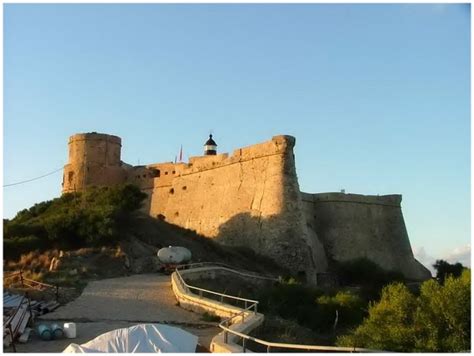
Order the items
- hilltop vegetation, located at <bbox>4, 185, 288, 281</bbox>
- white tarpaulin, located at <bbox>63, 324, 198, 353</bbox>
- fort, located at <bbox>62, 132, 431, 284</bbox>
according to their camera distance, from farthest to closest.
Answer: fort, located at <bbox>62, 132, 431, 284</bbox> < hilltop vegetation, located at <bbox>4, 185, 288, 281</bbox> < white tarpaulin, located at <bbox>63, 324, 198, 353</bbox>

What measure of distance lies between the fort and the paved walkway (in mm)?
8708

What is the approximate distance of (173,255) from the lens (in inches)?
774

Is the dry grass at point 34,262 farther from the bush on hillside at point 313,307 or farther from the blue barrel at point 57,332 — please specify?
the blue barrel at point 57,332

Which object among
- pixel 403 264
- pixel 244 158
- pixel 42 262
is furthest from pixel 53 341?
pixel 403 264

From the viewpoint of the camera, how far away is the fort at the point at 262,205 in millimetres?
24969

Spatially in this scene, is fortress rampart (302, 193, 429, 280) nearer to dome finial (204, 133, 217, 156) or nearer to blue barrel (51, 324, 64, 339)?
dome finial (204, 133, 217, 156)

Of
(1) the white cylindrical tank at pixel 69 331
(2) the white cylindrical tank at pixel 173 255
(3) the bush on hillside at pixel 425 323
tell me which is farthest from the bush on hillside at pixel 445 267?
(1) the white cylindrical tank at pixel 69 331

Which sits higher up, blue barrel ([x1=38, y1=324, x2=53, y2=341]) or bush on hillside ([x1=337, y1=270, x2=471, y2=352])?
bush on hillside ([x1=337, y1=270, x2=471, y2=352])

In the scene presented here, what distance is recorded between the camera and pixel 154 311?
42.0 ft

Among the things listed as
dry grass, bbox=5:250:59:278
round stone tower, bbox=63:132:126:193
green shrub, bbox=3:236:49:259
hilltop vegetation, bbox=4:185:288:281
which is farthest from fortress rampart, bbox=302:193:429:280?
dry grass, bbox=5:250:59:278

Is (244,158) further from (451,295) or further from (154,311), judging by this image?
(451,295)

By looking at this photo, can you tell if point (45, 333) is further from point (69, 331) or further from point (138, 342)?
point (138, 342)

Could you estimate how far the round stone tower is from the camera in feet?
103

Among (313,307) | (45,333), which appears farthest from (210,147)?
(45,333)
